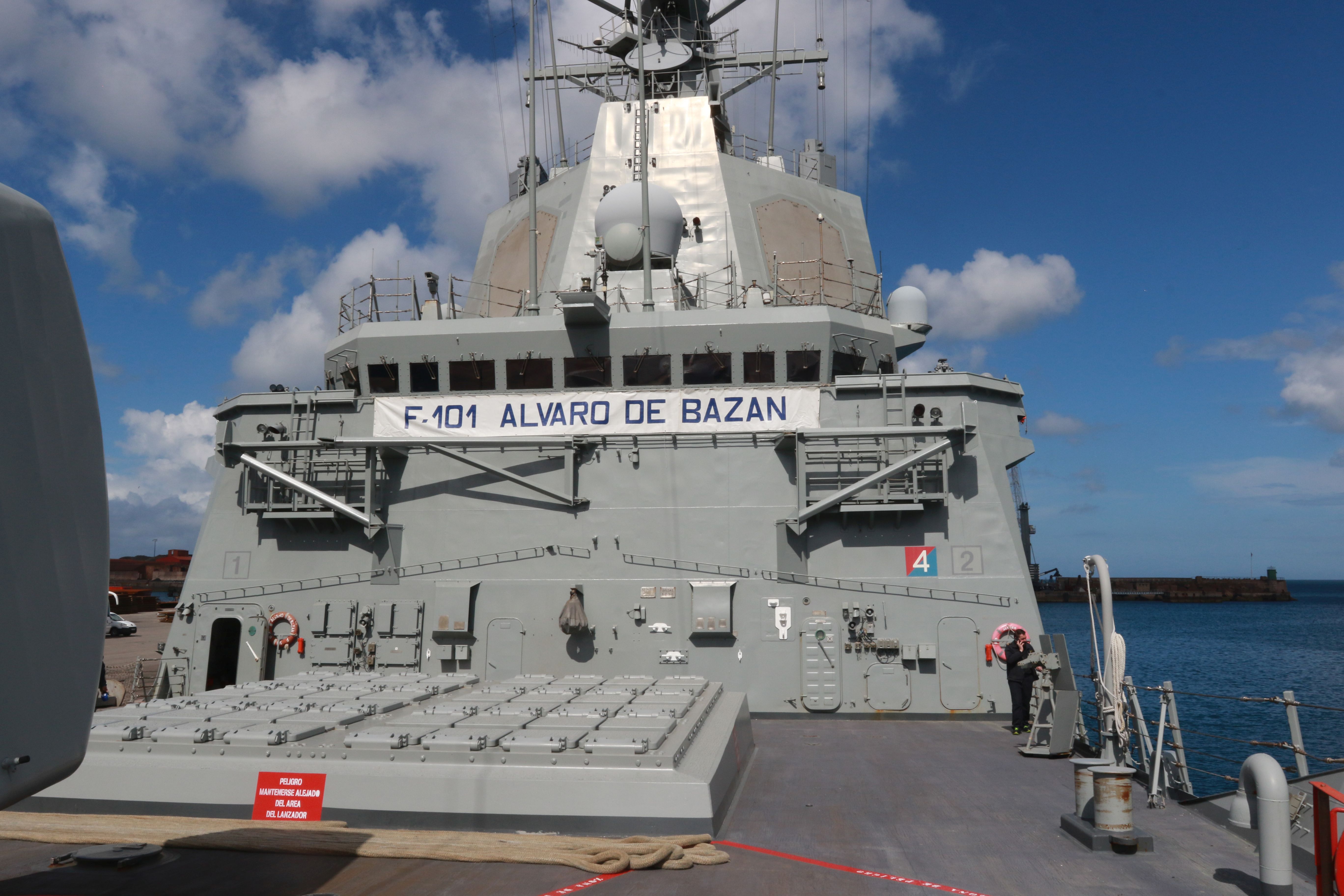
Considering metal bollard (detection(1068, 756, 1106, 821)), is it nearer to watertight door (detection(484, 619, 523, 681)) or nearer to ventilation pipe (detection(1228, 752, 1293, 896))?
ventilation pipe (detection(1228, 752, 1293, 896))

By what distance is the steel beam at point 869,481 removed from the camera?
11.8m

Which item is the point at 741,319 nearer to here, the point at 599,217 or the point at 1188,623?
the point at 599,217

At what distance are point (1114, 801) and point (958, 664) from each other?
566 cm

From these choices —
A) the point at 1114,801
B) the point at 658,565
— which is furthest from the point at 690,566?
the point at 1114,801

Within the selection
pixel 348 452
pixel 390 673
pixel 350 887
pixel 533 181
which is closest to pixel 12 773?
pixel 350 887

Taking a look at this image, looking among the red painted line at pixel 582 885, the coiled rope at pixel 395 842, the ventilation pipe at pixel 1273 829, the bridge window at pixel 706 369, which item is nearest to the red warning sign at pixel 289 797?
the coiled rope at pixel 395 842

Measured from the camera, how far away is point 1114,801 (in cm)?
610

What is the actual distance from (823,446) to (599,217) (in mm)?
5595

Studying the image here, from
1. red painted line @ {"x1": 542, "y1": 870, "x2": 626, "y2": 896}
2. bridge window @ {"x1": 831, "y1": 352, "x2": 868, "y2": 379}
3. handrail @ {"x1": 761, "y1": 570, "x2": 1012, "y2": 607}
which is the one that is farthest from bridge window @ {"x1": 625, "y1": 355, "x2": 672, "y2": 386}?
red painted line @ {"x1": 542, "y1": 870, "x2": 626, "y2": 896}

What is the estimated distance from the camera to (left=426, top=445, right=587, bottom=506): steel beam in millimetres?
12484

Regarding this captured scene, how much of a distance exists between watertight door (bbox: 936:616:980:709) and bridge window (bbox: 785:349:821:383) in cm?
381

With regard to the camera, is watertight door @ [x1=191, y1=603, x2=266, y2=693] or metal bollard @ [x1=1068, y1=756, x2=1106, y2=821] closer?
metal bollard @ [x1=1068, y1=756, x2=1106, y2=821]

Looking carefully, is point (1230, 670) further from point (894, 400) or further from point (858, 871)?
point (858, 871)

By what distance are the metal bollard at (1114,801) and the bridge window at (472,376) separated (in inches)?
383
